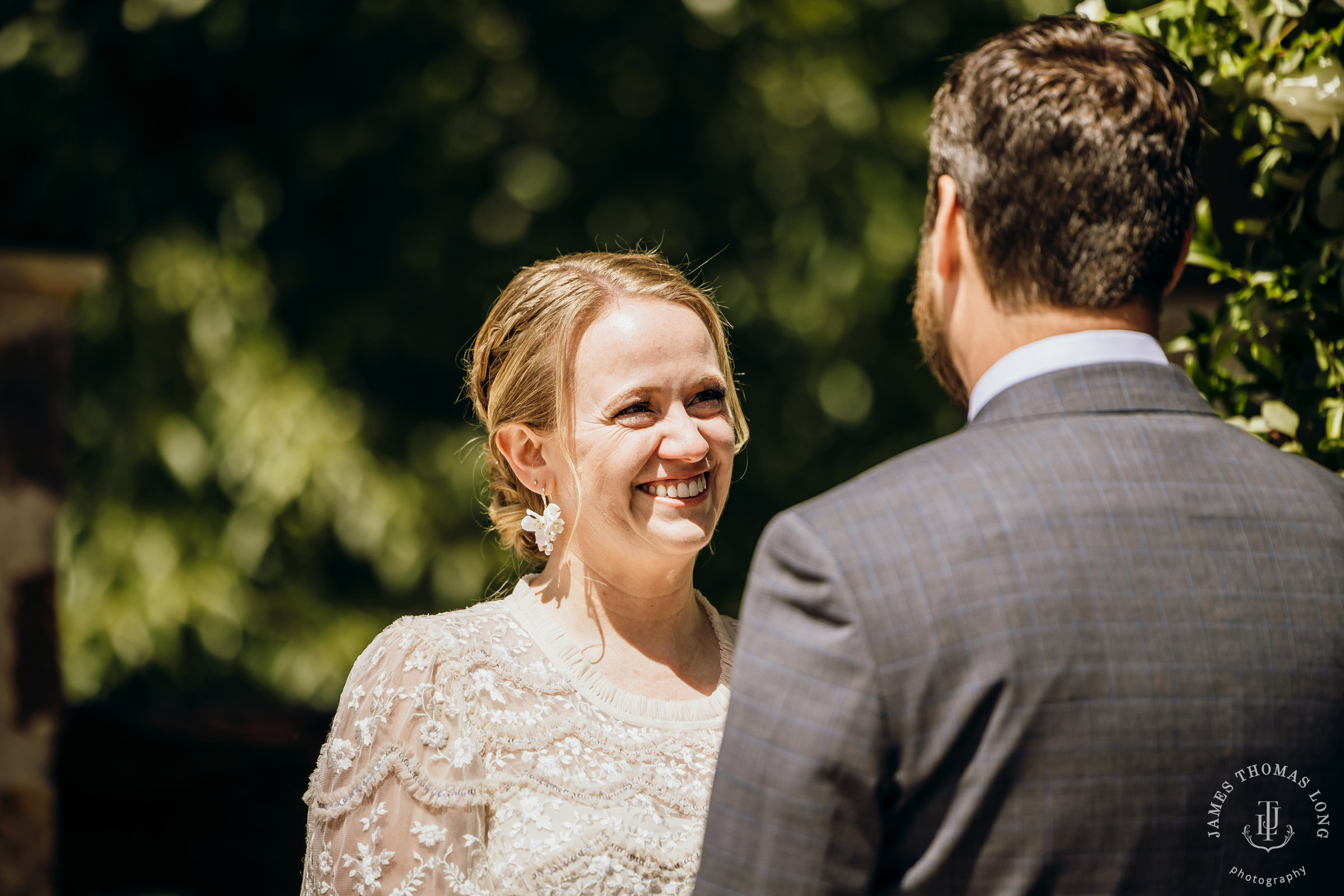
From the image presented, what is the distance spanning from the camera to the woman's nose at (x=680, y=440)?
211cm

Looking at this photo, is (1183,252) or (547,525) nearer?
(1183,252)

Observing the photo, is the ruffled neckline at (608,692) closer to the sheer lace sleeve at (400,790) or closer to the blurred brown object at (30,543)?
the sheer lace sleeve at (400,790)

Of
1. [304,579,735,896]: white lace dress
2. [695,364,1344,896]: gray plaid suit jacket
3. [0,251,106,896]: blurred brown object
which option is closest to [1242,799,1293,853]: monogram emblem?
[695,364,1344,896]: gray plaid suit jacket

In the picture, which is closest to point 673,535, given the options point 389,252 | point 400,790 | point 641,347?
point 641,347

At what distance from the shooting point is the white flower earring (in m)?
2.26

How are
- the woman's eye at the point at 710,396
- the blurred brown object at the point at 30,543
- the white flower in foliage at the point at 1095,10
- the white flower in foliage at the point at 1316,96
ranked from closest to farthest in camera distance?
the white flower in foliage at the point at 1316,96, the white flower in foliage at the point at 1095,10, the woman's eye at the point at 710,396, the blurred brown object at the point at 30,543

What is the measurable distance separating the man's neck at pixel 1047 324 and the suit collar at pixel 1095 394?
0.13ft

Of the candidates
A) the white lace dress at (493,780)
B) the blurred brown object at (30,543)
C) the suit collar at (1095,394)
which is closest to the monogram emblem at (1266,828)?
the suit collar at (1095,394)

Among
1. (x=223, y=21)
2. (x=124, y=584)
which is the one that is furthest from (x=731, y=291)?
(x=124, y=584)

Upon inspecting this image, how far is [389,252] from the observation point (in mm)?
3949

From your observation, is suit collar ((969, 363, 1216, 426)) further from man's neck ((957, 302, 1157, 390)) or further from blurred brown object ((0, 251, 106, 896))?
blurred brown object ((0, 251, 106, 896))

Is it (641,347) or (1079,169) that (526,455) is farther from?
(1079,169)

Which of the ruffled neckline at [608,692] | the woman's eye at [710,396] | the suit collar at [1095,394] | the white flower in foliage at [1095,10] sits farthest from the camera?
the woman's eye at [710,396]

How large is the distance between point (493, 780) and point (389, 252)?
8.01 feet
